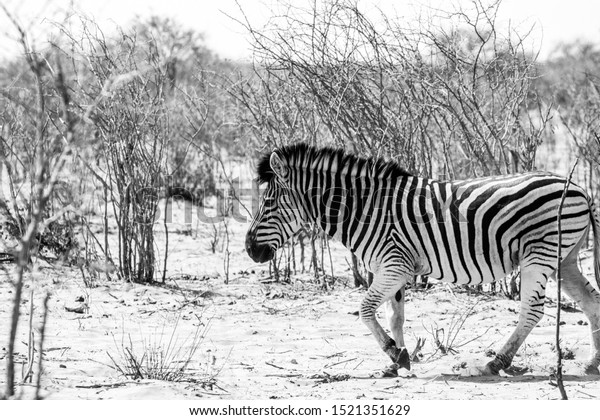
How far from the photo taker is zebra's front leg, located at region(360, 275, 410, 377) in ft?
14.9

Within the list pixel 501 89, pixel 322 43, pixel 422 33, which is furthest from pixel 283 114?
pixel 501 89

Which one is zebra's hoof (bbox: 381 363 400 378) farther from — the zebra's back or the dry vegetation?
the zebra's back

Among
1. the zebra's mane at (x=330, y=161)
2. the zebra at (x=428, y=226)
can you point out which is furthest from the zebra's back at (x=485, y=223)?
the zebra's mane at (x=330, y=161)

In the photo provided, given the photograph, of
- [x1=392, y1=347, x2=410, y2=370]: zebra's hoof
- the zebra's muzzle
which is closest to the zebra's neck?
the zebra's muzzle

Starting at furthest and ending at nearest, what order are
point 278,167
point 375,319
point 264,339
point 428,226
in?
point 264,339 → point 278,167 → point 428,226 → point 375,319

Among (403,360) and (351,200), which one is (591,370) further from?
(351,200)

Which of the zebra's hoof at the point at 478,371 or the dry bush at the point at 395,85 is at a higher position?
the dry bush at the point at 395,85

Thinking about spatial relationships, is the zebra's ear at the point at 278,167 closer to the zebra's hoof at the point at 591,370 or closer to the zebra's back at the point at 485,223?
the zebra's back at the point at 485,223

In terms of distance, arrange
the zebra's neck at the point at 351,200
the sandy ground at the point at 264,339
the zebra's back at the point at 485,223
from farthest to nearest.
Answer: the zebra's neck at the point at 351,200 → the zebra's back at the point at 485,223 → the sandy ground at the point at 264,339

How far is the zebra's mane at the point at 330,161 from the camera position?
496cm

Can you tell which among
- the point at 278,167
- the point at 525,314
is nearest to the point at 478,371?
the point at 525,314

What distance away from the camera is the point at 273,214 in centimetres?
517

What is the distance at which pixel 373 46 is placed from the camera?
6.38 m

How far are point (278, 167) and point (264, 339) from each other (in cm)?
118
